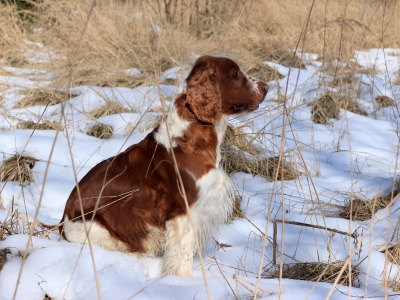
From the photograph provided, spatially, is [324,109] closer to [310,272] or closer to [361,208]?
[361,208]

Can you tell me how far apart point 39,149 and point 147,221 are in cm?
166

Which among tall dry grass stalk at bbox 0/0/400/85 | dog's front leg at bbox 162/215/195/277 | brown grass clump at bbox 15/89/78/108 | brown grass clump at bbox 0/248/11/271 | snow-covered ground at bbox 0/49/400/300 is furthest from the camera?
tall dry grass stalk at bbox 0/0/400/85

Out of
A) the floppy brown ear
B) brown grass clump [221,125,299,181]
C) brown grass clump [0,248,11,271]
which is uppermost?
the floppy brown ear

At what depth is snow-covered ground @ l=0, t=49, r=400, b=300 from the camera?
204 cm

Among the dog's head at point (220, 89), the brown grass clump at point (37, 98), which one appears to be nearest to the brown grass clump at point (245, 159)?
the dog's head at point (220, 89)

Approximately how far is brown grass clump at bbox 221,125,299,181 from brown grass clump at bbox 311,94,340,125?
3.58ft

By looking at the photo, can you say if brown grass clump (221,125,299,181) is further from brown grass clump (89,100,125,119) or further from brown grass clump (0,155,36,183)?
brown grass clump (0,155,36,183)

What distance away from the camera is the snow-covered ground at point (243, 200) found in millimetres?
2039

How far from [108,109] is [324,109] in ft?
6.79

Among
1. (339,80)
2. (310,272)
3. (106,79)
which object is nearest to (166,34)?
(106,79)

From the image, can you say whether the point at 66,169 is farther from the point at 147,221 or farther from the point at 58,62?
the point at 58,62

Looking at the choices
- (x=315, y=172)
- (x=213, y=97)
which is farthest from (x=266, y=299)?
(x=315, y=172)

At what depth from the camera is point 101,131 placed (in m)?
4.65

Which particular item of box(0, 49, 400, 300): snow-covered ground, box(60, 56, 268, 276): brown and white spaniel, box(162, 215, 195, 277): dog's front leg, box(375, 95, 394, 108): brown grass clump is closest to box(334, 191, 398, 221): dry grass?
box(0, 49, 400, 300): snow-covered ground
